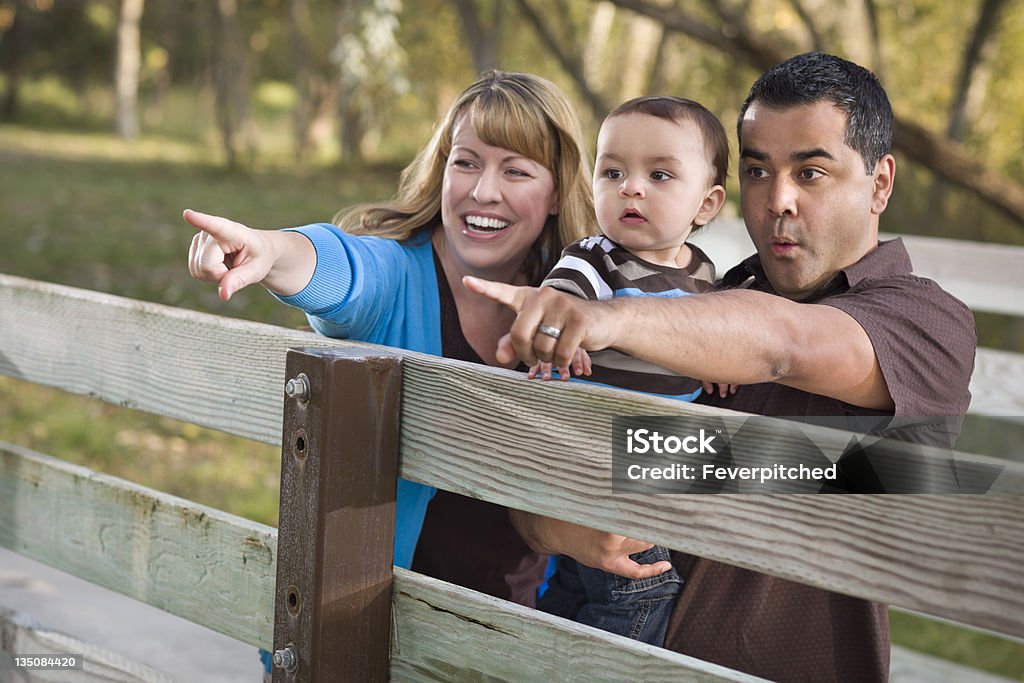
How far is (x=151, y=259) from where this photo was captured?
1098 cm

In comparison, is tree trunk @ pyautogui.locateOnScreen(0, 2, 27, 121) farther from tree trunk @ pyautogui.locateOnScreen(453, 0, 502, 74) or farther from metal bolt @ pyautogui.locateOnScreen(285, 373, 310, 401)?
metal bolt @ pyautogui.locateOnScreen(285, 373, 310, 401)

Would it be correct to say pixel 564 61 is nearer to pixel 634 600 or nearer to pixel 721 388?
pixel 721 388

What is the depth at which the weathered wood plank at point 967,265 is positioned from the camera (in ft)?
14.7

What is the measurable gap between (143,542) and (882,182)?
1.70 meters

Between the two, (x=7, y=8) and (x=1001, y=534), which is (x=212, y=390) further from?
(x=7, y=8)

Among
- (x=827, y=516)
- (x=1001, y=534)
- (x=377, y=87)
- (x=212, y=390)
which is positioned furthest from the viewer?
(x=377, y=87)

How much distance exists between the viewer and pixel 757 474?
1563 millimetres

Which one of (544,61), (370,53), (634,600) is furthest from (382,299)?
(544,61)

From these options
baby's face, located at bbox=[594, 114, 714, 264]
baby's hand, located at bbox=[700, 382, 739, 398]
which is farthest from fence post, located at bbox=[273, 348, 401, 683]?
baby's hand, located at bbox=[700, 382, 739, 398]

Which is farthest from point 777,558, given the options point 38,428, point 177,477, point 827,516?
point 38,428

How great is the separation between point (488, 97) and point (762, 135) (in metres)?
0.70

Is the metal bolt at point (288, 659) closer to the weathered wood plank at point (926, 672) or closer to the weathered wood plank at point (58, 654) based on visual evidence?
the weathered wood plank at point (58, 654)

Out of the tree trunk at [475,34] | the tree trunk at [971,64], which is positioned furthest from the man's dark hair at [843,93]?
the tree trunk at [971,64]

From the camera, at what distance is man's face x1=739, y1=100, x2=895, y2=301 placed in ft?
7.20
